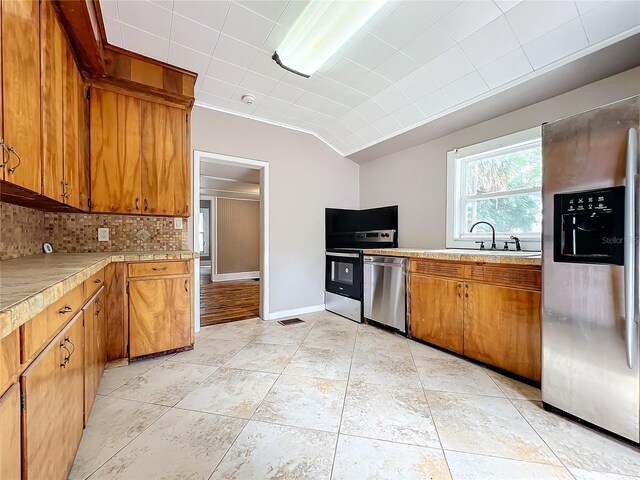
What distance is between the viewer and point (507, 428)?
1.50 metres

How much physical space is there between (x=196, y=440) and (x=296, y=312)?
7.64ft

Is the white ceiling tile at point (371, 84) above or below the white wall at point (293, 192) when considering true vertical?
above

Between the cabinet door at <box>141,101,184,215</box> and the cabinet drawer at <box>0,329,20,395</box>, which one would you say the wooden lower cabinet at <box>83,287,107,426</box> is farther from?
the cabinet door at <box>141,101,184,215</box>

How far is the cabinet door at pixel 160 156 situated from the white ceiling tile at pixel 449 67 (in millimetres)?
2354

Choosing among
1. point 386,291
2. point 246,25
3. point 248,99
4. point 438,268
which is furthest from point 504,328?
point 248,99

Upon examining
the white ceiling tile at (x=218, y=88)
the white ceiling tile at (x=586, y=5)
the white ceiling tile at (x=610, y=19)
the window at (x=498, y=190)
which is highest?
the white ceiling tile at (x=218, y=88)

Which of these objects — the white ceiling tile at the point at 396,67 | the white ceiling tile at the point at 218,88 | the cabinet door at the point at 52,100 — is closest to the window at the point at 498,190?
the white ceiling tile at the point at 396,67

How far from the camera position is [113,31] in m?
2.06

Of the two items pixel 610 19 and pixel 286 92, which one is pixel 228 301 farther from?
pixel 610 19

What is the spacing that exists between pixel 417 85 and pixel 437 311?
2.14 m

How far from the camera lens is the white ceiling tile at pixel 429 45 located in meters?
2.03

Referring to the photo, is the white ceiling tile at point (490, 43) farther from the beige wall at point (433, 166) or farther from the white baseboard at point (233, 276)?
the white baseboard at point (233, 276)

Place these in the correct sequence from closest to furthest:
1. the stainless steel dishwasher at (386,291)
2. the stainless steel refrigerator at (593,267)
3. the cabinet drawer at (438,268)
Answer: the stainless steel refrigerator at (593,267) → the cabinet drawer at (438,268) → the stainless steel dishwasher at (386,291)

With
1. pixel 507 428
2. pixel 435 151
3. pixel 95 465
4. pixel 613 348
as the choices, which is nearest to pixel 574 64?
pixel 435 151
